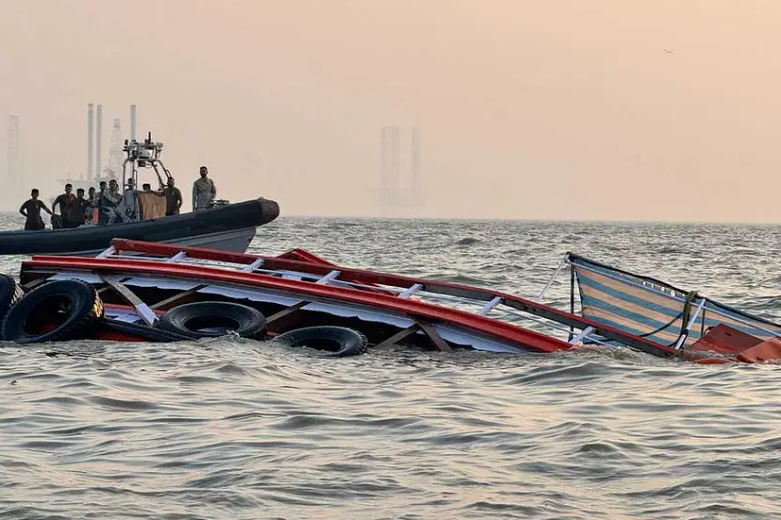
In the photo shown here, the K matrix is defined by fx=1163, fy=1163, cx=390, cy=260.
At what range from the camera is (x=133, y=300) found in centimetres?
1534

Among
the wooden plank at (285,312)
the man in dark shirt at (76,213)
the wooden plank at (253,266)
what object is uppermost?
the man in dark shirt at (76,213)

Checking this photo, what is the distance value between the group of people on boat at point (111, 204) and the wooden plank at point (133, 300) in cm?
1009

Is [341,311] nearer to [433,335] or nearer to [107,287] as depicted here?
[433,335]

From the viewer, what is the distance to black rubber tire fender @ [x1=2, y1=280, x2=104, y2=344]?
14.1 m

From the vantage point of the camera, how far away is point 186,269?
636 inches

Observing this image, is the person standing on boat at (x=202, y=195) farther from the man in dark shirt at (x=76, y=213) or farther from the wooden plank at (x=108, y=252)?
the wooden plank at (x=108, y=252)

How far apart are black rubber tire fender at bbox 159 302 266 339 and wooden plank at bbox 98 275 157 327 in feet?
0.89

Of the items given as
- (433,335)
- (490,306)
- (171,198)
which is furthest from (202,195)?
(433,335)

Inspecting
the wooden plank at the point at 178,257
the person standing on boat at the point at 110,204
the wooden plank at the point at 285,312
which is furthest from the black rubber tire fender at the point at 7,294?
the person standing on boat at the point at 110,204

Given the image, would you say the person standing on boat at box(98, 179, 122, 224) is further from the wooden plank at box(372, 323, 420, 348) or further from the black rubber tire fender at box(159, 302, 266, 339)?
the wooden plank at box(372, 323, 420, 348)

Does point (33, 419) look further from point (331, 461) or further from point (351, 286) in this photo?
point (351, 286)

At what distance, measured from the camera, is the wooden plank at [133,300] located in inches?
581

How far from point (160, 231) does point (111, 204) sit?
2.32m

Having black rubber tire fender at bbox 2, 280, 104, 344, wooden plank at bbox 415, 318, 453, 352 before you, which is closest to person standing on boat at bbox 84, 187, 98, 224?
black rubber tire fender at bbox 2, 280, 104, 344
